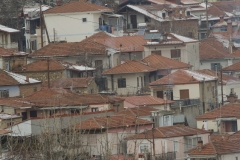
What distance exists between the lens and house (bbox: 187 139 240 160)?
26.3 meters

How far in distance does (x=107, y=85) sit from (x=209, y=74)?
2893 millimetres

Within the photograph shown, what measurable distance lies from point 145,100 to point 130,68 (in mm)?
4036

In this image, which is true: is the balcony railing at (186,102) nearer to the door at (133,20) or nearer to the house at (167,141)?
the house at (167,141)

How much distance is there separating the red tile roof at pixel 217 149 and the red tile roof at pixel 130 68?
12.2 m

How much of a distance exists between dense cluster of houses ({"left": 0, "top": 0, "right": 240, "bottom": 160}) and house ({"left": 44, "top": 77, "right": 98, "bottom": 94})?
3 cm

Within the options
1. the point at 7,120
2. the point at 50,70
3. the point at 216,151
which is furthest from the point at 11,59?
the point at 216,151

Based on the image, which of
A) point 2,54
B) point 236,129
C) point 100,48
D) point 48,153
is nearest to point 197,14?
point 100,48

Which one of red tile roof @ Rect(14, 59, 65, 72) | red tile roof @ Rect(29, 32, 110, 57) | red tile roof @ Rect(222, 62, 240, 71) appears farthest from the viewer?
red tile roof @ Rect(222, 62, 240, 71)

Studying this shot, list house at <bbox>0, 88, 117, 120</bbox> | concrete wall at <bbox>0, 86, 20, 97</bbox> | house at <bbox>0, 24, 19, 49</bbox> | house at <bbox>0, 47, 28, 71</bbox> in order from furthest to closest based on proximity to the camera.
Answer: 1. house at <bbox>0, 24, 19, 49</bbox>
2. house at <bbox>0, 47, 28, 71</bbox>
3. concrete wall at <bbox>0, 86, 20, 97</bbox>
4. house at <bbox>0, 88, 117, 120</bbox>

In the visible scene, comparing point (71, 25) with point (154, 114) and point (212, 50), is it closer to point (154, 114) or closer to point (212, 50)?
point (212, 50)

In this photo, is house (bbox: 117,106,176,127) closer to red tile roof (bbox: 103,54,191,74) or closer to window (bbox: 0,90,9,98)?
window (bbox: 0,90,9,98)

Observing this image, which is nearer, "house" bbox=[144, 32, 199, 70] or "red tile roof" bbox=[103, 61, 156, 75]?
"red tile roof" bbox=[103, 61, 156, 75]

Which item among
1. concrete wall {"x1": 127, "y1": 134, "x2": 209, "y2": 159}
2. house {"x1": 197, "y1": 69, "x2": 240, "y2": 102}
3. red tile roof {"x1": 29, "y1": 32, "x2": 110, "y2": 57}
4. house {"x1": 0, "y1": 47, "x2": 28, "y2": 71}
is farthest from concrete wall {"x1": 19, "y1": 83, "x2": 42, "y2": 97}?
concrete wall {"x1": 127, "y1": 134, "x2": 209, "y2": 159}

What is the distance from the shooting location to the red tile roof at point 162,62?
4069cm
